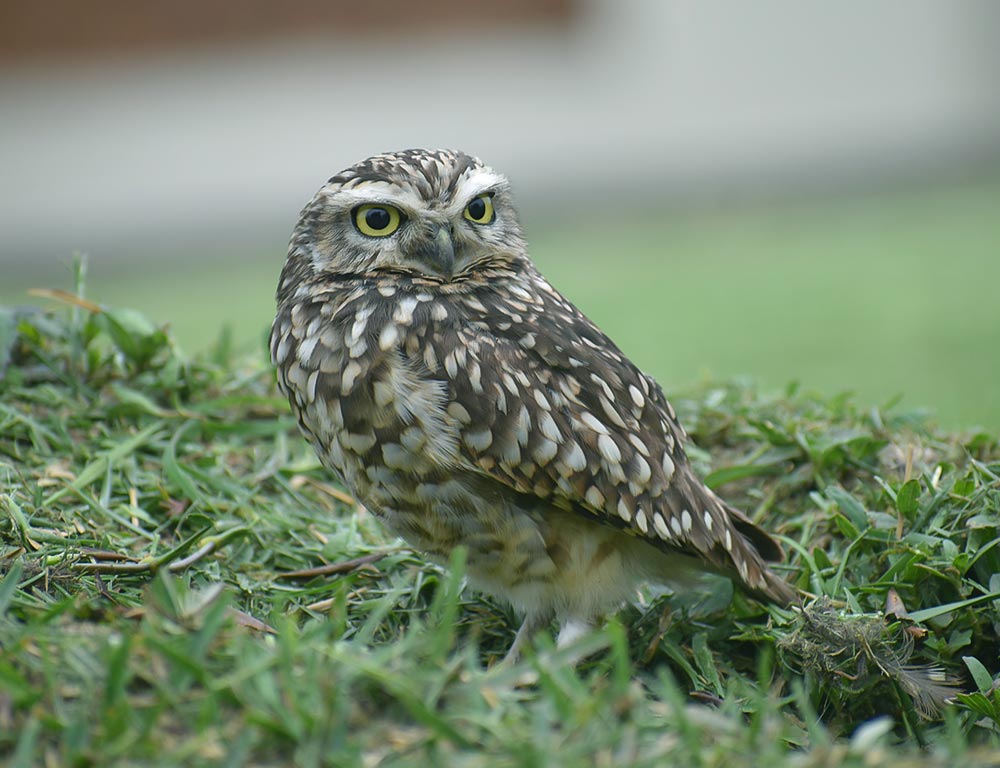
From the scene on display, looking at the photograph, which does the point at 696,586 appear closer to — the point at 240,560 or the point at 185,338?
→ the point at 240,560

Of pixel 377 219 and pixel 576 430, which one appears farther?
pixel 377 219

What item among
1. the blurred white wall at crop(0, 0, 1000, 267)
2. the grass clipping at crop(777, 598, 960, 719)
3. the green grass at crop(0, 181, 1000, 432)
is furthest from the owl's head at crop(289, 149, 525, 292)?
the blurred white wall at crop(0, 0, 1000, 267)

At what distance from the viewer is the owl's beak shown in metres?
2.75

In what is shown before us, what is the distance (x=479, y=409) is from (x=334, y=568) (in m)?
0.64

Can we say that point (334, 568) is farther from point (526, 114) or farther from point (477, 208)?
point (526, 114)

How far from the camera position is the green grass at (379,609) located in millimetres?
1687

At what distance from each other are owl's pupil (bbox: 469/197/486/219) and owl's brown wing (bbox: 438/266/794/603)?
0.62ft

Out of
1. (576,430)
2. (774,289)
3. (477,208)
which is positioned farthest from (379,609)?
(774,289)

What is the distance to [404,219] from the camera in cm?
278

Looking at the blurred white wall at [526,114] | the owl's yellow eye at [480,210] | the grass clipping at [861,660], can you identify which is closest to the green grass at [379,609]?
the grass clipping at [861,660]

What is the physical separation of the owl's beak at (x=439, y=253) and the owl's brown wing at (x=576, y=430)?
0.27 feet

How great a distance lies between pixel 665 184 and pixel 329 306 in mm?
10425

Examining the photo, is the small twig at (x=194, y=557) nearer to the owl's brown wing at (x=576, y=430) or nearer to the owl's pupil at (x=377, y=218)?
the owl's brown wing at (x=576, y=430)

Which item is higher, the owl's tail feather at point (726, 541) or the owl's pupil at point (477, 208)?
the owl's pupil at point (477, 208)
